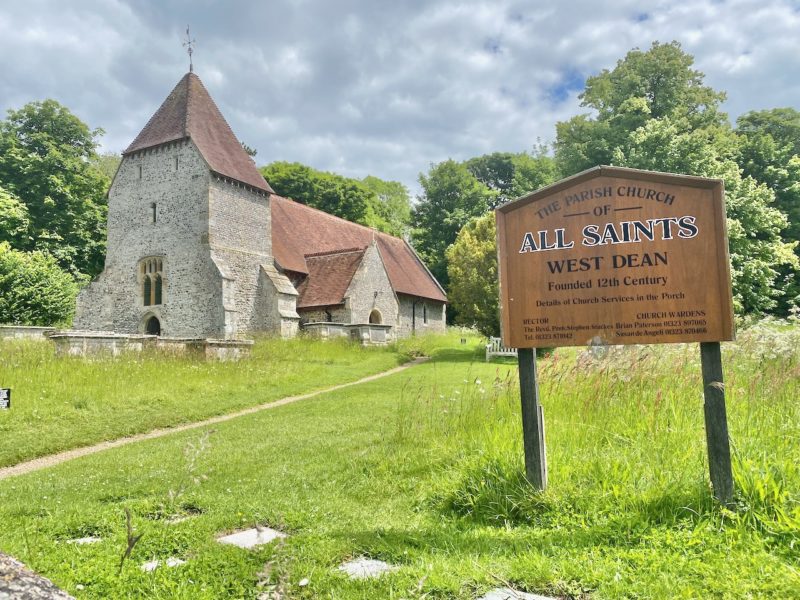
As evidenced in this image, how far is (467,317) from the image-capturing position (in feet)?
79.9

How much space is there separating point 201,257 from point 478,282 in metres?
11.9

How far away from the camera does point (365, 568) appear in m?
3.23

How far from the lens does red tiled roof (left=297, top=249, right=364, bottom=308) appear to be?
23.5 m

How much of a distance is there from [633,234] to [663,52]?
28.0 m

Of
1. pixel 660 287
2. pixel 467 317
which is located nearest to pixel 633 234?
pixel 660 287

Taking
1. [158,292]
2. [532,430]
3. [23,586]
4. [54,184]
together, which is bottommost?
[532,430]

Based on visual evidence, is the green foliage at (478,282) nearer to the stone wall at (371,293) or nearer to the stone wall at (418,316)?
the stone wall at (371,293)

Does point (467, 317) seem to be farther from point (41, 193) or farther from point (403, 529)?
point (41, 193)

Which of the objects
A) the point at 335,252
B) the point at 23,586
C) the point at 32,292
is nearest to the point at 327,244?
the point at 335,252

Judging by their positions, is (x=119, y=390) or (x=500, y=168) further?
(x=500, y=168)

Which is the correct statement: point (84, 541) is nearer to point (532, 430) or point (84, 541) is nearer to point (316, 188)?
point (532, 430)

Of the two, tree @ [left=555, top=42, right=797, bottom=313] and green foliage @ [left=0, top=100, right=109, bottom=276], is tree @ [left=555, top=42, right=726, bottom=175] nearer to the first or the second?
tree @ [left=555, top=42, right=797, bottom=313]

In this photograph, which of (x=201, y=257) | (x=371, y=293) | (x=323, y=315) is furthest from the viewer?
(x=371, y=293)

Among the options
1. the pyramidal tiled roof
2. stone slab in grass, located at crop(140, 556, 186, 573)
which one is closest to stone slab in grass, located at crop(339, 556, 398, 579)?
stone slab in grass, located at crop(140, 556, 186, 573)
